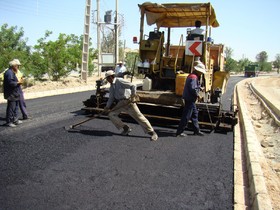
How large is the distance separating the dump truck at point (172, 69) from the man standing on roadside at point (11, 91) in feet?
6.19

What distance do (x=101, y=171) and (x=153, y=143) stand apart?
176 cm

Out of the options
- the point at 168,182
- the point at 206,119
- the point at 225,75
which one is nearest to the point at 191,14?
the point at 225,75

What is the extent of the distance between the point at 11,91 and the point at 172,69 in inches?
169

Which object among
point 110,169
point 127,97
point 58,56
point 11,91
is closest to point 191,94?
point 127,97

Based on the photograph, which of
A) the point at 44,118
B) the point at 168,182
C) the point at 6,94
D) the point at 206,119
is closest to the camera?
the point at 168,182

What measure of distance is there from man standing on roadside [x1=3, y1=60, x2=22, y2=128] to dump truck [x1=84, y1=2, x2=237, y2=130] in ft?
6.19

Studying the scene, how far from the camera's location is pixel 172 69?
8250 mm

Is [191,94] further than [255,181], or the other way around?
[191,94]

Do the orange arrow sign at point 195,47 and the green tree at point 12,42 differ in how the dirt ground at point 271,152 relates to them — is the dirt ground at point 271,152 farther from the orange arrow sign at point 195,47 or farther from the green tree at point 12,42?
the green tree at point 12,42

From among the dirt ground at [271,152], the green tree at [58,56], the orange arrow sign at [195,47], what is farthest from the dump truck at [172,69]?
the green tree at [58,56]

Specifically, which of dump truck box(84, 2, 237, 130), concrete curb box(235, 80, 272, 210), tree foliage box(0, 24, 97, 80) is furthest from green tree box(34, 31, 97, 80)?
concrete curb box(235, 80, 272, 210)

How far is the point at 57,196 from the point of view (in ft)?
11.2

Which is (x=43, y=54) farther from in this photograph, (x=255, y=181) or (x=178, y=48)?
(x=255, y=181)

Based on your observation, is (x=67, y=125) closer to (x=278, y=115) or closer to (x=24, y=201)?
(x=24, y=201)
